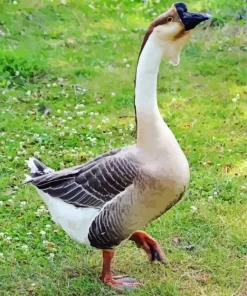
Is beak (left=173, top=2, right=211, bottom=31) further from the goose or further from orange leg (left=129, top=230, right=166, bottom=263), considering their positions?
orange leg (left=129, top=230, right=166, bottom=263)

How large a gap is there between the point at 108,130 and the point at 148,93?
229 cm

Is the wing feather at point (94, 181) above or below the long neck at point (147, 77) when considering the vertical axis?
below

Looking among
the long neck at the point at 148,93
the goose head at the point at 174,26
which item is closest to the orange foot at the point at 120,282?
the long neck at the point at 148,93

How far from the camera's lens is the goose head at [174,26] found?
3.02 m

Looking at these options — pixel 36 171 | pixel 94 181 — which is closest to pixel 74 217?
pixel 94 181

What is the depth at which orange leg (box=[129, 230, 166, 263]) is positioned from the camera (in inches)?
143

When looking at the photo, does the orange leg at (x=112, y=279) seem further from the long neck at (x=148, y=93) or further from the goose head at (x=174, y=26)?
the goose head at (x=174, y=26)

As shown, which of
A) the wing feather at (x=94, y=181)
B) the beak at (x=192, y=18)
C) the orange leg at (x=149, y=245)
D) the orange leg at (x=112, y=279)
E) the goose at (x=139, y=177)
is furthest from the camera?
→ the orange leg at (x=149, y=245)

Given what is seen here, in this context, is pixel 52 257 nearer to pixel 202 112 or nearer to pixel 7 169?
pixel 7 169

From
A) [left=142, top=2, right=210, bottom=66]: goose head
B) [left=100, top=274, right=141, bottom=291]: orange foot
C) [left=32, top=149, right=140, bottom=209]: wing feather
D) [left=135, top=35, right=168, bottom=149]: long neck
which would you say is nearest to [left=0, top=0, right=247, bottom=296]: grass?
[left=100, top=274, right=141, bottom=291]: orange foot

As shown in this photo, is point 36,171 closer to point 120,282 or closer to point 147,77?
point 120,282

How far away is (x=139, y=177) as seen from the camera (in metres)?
3.19

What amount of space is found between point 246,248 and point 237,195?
1.94 feet

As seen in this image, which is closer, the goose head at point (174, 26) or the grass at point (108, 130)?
the goose head at point (174, 26)
